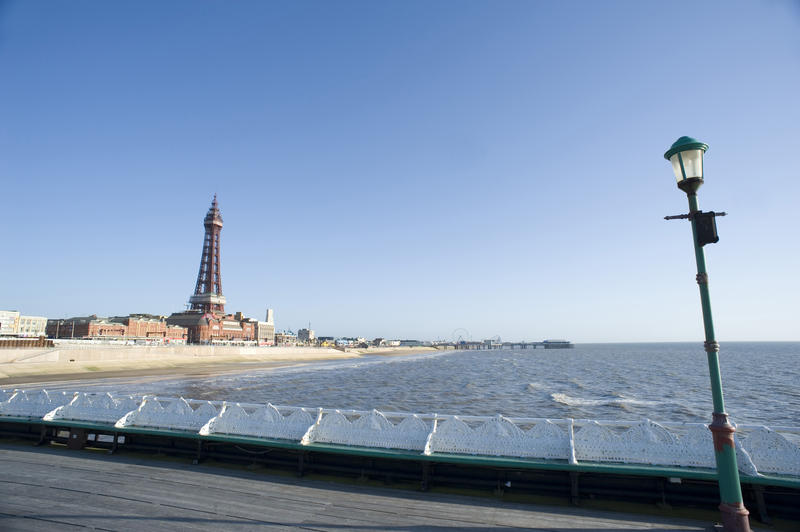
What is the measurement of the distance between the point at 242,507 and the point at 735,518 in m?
6.87

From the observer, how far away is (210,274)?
157 meters

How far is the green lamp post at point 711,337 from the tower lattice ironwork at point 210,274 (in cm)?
16049

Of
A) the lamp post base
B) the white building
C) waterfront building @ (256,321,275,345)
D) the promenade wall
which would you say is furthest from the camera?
waterfront building @ (256,321,275,345)

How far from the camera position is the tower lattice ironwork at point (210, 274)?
150m

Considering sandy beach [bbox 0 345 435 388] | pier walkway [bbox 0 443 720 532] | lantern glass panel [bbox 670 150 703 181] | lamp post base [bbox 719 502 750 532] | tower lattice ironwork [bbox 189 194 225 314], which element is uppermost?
tower lattice ironwork [bbox 189 194 225 314]

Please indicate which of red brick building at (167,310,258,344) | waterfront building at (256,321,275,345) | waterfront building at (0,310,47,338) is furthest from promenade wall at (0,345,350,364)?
waterfront building at (0,310,47,338)

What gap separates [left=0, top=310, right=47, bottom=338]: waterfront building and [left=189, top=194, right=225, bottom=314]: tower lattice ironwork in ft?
154

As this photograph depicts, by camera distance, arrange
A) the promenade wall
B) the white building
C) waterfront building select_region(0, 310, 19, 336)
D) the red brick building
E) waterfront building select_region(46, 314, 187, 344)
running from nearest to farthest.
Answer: the promenade wall → waterfront building select_region(46, 314, 187, 344) → the red brick building → waterfront building select_region(0, 310, 19, 336) → the white building

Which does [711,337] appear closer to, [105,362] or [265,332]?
[105,362]

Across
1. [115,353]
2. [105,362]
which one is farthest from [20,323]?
[105,362]

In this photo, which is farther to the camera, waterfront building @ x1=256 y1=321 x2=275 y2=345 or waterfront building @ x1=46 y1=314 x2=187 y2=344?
waterfront building @ x1=256 y1=321 x2=275 y2=345

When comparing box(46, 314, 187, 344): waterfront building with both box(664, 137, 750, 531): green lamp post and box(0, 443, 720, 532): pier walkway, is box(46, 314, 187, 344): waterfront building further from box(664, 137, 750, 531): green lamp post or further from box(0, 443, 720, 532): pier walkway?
box(664, 137, 750, 531): green lamp post

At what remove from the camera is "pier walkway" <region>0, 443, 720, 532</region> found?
595 centimetres

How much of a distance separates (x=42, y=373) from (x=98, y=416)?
175 feet
